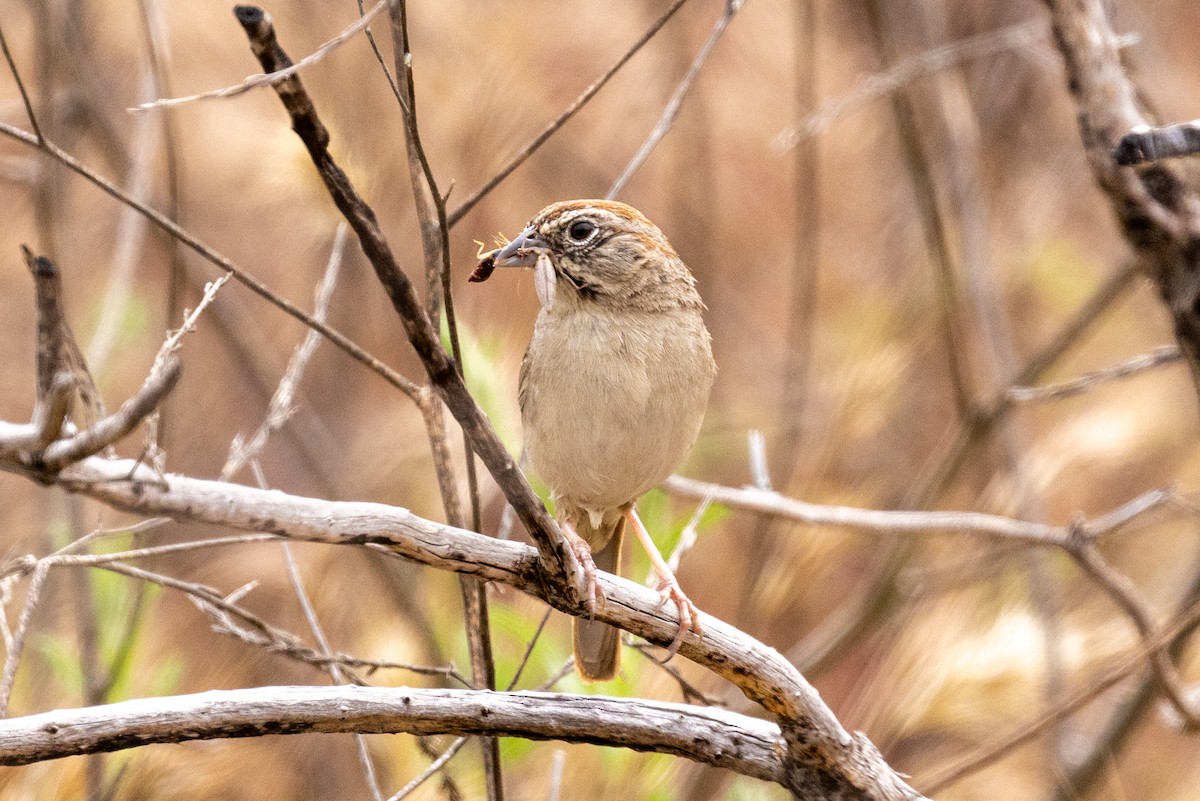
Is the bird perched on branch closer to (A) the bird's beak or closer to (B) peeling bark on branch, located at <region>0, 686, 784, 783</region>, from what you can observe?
(A) the bird's beak

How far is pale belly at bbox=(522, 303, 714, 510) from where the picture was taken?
2.71m

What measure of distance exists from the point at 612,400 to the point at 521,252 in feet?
1.34

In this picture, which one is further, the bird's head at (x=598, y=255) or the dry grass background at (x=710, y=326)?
the dry grass background at (x=710, y=326)

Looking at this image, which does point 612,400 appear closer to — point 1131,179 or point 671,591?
point 671,591

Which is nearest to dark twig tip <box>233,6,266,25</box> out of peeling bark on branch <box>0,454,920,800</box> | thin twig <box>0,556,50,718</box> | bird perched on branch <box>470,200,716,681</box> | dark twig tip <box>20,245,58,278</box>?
dark twig tip <box>20,245,58,278</box>

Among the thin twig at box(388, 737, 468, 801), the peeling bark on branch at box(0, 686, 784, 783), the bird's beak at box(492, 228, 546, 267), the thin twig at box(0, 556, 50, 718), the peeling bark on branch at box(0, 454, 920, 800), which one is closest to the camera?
the peeling bark on branch at box(0, 454, 920, 800)

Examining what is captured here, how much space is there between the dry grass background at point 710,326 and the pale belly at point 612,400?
0.23 m

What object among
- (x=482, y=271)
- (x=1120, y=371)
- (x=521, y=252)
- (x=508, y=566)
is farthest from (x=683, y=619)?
(x=1120, y=371)

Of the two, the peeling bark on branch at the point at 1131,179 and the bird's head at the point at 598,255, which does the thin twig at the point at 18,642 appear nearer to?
the bird's head at the point at 598,255

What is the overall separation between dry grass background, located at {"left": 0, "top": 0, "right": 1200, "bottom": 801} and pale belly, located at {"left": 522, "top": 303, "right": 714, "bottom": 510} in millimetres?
233

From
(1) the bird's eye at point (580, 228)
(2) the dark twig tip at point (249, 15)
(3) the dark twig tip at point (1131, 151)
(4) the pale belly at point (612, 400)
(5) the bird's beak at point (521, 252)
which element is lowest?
(2) the dark twig tip at point (249, 15)

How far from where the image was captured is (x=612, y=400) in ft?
8.84

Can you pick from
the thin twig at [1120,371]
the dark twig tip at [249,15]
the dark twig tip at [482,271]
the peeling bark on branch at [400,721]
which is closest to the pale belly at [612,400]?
the dark twig tip at [482,271]

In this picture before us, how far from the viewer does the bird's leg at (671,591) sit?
2291mm
